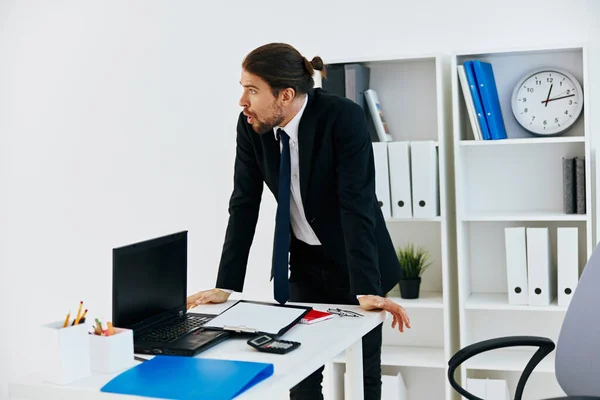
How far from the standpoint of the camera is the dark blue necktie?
2.36 meters

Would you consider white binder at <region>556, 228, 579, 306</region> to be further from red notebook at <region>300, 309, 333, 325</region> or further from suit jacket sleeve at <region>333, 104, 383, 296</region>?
red notebook at <region>300, 309, 333, 325</region>

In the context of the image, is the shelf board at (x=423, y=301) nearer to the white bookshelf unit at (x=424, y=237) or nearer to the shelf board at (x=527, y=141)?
the white bookshelf unit at (x=424, y=237)

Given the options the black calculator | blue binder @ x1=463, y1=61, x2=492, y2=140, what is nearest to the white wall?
blue binder @ x1=463, y1=61, x2=492, y2=140

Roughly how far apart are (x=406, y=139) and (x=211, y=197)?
1.00 metres

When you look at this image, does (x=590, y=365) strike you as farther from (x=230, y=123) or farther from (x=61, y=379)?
(x=230, y=123)

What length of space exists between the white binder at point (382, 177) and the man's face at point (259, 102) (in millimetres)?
996

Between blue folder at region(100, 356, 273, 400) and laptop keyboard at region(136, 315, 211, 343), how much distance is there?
154mm

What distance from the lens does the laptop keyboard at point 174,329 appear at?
1.94 meters

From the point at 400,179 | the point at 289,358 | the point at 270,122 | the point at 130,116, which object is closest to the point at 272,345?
the point at 289,358

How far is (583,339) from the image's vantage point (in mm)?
2066

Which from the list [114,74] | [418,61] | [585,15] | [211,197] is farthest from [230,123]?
[585,15]

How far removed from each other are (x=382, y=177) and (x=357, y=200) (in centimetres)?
96

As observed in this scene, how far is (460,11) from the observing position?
3410 mm

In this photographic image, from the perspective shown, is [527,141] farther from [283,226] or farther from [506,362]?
[283,226]
